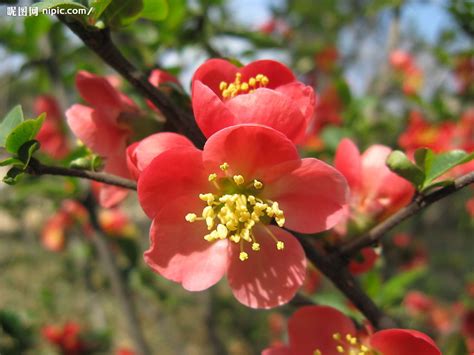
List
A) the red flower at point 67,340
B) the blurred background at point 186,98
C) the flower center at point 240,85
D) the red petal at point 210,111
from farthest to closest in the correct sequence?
the red flower at point 67,340, the blurred background at point 186,98, the flower center at point 240,85, the red petal at point 210,111

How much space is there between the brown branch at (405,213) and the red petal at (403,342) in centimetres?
12

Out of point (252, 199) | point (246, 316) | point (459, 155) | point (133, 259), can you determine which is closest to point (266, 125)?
point (252, 199)

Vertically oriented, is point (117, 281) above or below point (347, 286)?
below

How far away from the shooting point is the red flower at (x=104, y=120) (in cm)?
73

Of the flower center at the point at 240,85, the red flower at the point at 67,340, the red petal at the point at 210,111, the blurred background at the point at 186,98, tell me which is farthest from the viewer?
the red flower at the point at 67,340

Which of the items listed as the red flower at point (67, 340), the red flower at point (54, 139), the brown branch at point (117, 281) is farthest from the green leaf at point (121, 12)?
the red flower at point (67, 340)

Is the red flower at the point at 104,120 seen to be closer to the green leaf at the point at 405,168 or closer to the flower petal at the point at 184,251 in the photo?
the flower petal at the point at 184,251

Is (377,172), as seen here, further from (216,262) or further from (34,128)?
(34,128)

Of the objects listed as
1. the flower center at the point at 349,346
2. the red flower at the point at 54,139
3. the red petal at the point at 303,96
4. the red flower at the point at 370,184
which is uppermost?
the red petal at the point at 303,96

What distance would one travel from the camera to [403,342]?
1.90 feet

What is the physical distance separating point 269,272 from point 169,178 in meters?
0.18

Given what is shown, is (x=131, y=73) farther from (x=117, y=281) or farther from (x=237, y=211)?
(x=117, y=281)

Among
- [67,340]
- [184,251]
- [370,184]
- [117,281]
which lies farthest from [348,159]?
[67,340]

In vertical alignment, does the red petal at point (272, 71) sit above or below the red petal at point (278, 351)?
above
